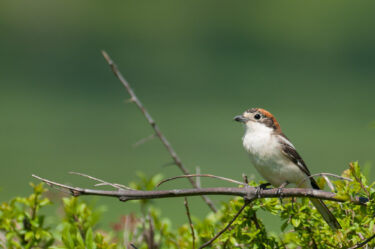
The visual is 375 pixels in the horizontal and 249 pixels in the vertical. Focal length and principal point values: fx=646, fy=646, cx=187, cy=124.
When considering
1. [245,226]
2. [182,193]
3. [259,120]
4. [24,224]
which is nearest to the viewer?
[182,193]

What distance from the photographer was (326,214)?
2.62m

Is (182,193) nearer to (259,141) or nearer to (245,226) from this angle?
(245,226)

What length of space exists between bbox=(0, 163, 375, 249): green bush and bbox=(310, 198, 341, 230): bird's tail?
29 millimetres

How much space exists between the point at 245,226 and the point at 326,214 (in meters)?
0.35

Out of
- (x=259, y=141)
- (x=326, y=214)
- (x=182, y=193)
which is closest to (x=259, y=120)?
(x=259, y=141)

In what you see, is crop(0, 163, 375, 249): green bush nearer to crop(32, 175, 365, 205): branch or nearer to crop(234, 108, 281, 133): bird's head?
crop(32, 175, 365, 205): branch

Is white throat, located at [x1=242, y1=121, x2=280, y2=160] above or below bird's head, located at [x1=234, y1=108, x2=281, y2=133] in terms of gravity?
below

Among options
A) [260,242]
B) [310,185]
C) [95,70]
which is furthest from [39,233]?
[95,70]

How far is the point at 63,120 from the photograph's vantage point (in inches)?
607

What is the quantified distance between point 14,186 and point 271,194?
28.3 feet

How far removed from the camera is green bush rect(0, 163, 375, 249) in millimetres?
2254

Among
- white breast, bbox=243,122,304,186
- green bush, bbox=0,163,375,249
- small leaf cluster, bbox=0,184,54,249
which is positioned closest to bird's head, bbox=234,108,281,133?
white breast, bbox=243,122,304,186

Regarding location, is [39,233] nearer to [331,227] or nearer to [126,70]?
[331,227]

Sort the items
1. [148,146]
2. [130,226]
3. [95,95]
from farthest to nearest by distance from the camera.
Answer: [95,95]
[148,146]
[130,226]
